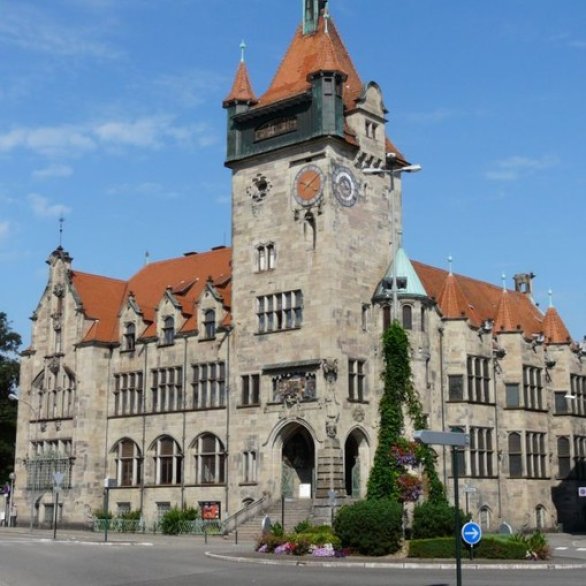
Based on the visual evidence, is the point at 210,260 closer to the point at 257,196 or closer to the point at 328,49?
the point at 257,196

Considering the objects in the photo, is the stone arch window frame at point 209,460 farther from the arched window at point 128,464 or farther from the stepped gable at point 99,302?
the stepped gable at point 99,302

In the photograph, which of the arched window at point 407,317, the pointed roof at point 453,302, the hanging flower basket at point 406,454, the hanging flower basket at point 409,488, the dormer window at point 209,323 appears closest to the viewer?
the hanging flower basket at point 409,488

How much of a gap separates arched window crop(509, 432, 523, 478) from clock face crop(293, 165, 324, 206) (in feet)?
63.7

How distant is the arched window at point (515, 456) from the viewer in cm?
6109

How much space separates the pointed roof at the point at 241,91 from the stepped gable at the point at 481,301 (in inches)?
595

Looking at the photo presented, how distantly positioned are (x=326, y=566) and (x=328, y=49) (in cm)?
3445

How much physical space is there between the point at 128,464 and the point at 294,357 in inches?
616

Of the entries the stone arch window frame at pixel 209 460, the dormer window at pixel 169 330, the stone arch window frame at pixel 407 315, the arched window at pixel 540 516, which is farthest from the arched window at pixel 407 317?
the dormer window at pixel 169 330

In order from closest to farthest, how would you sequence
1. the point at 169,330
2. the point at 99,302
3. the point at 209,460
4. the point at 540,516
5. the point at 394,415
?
the point at 394,415
the point at 209,460
the point at 540,516
the point at 169,330
the point at 99,302

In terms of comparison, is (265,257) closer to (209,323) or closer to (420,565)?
(209,323)

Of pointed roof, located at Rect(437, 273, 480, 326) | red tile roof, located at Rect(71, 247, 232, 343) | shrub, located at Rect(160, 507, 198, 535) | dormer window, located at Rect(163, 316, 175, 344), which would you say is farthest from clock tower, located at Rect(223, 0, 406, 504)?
dormer window, located at Rect(163, 316, 175, 344)

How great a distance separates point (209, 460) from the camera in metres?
59.5

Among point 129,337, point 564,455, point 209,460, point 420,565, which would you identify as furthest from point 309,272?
point 420,565

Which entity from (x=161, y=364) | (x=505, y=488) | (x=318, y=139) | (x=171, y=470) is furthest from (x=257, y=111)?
(x=505, y=488)
